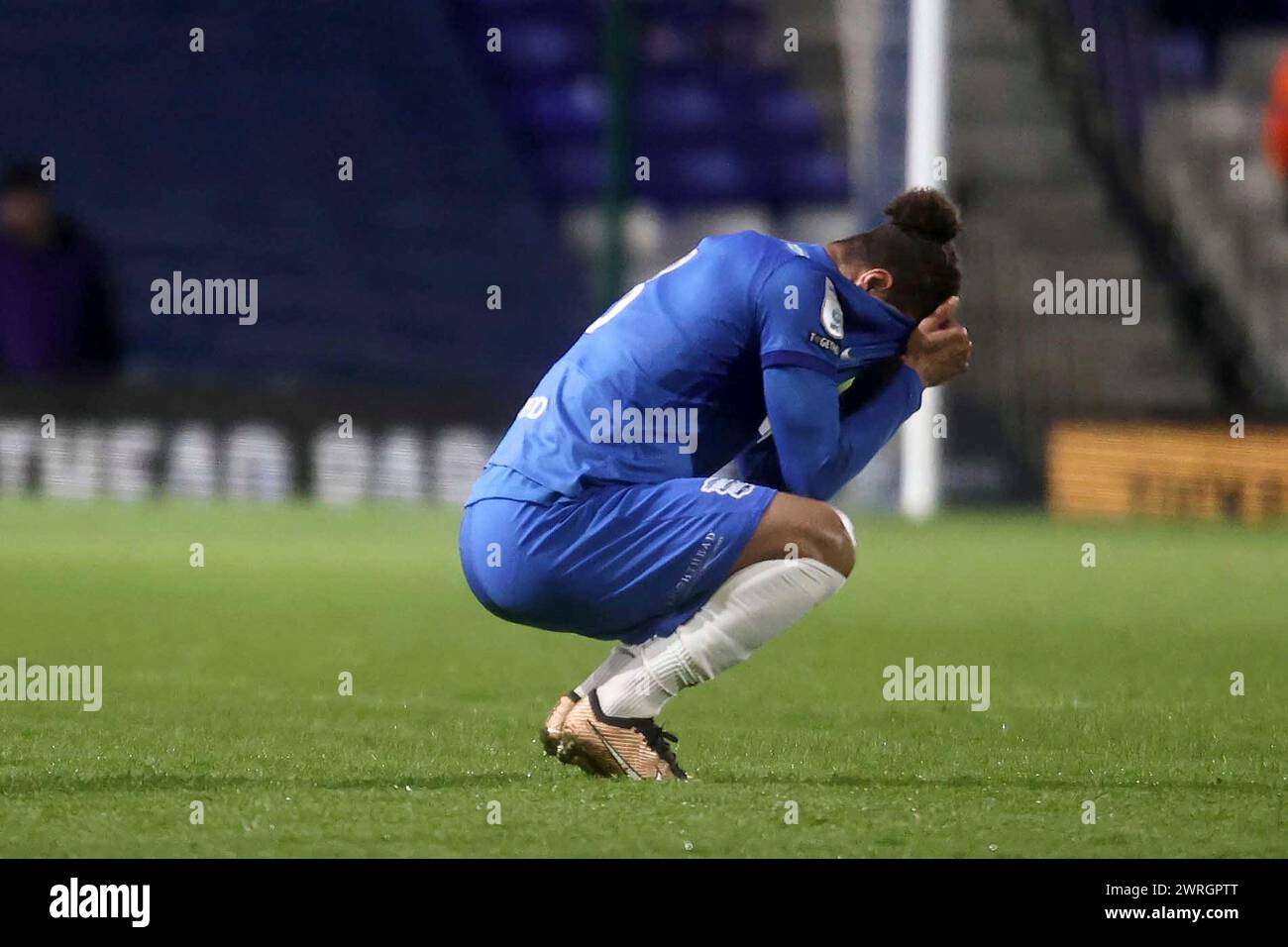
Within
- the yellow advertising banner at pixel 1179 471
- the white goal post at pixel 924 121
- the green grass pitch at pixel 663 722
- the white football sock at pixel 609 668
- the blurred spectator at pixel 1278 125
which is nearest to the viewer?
the green grass pitch at pixel 663 722

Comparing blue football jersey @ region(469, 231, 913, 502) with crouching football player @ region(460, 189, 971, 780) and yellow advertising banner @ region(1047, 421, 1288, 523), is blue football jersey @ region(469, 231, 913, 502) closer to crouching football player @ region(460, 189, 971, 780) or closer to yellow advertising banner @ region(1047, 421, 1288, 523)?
crouching football player @ region(460, 189, 971, 780)

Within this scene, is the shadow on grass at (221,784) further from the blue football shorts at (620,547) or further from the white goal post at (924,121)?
the white goal post at (924,121)

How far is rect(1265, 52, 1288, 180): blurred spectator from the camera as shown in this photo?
2011cm

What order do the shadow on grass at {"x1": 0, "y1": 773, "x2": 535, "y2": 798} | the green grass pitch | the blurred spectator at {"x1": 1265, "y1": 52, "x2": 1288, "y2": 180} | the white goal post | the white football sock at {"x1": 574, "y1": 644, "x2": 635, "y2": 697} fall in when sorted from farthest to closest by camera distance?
the blurred spectator at {"x1": 1265, "y1": 52, "x2": 1288, "y2": 180} < the white goal post < the white football sock at {"x1": 574, "y1": 644, "x2": 635, "y2": 697} < the shadow on grass at {"x1": 0, "y1": 773, "x2": 535, "y2": 798} < the green grass pitch

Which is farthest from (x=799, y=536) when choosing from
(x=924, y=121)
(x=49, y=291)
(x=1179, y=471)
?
(x=49, y=291)

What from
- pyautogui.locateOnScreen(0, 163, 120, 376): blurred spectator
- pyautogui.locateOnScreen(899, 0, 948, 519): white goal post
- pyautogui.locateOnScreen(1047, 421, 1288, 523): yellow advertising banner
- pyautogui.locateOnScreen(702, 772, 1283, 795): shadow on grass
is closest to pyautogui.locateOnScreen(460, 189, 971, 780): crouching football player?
pyautogui.locateOnScreen(702, 772, 1283, 795): shadow on grass

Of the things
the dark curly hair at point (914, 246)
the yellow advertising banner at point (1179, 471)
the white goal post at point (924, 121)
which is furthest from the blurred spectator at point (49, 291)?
the dark curly hair at point (914, 246)

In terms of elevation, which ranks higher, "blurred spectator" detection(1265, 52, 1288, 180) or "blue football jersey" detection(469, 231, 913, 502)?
"blurred spectator" detection(1265, 52, 1288, 180)

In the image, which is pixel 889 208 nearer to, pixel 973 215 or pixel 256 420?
pixel 256 420

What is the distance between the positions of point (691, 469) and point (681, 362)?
30 cm

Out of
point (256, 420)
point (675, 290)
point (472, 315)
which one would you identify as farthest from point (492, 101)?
point (675, 290)

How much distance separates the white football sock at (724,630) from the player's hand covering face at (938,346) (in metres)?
0.55

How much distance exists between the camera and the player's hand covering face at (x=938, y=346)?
5457 millimetres

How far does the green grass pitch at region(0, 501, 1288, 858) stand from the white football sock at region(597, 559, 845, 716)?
0.23 meters
